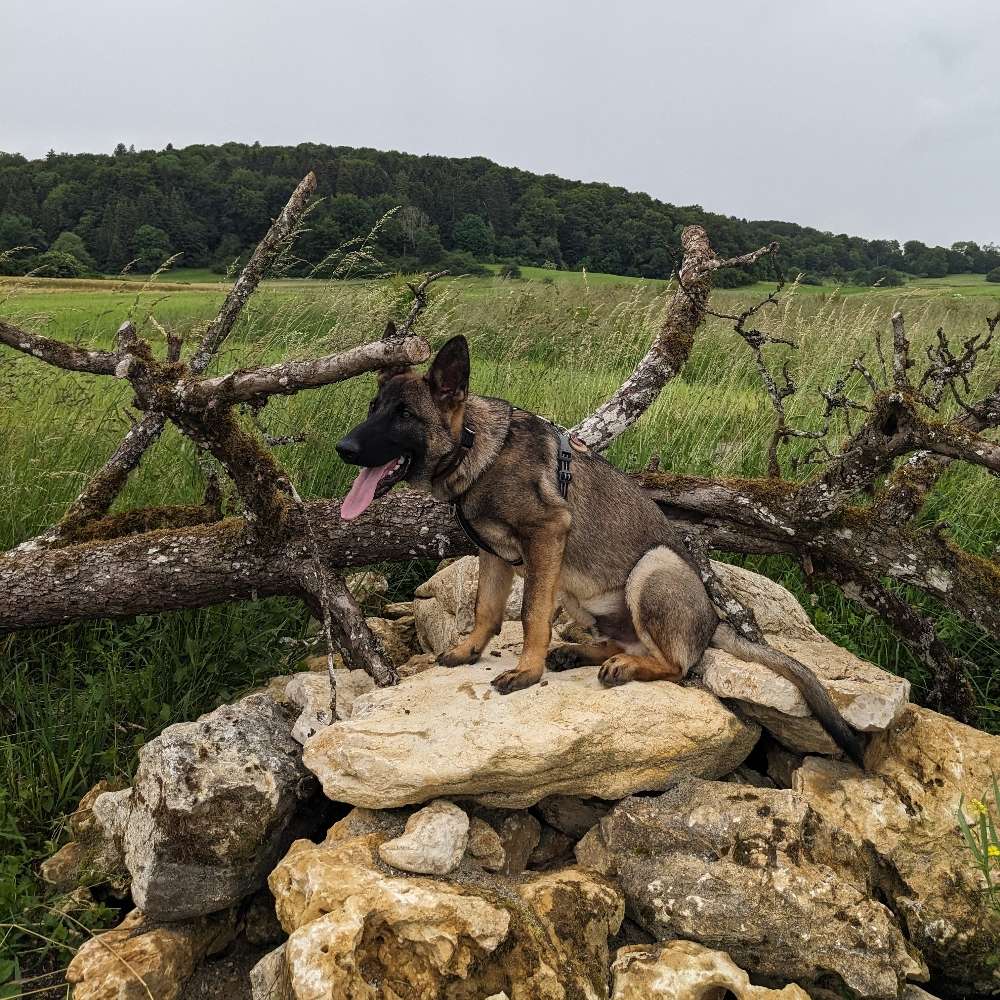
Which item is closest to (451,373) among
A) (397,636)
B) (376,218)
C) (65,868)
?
(397,636)

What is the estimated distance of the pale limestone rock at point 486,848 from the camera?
2.82 meters

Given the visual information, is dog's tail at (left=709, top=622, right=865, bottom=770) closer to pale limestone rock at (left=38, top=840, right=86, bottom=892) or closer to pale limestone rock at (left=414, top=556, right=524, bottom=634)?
pale limestone rock at (left=414, top=556, right=524, bottom=634)

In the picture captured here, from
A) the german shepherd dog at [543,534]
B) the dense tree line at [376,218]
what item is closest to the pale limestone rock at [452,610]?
the german shepherd dog at [543,534]

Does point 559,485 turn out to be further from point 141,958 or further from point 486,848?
point 141,958

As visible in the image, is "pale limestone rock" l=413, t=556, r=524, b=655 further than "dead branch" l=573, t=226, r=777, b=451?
No

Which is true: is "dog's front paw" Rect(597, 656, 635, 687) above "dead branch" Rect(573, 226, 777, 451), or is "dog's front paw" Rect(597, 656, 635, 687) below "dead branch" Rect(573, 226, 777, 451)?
below

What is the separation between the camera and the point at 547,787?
2.95m

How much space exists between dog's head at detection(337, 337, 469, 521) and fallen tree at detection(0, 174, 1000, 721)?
0.39 meters

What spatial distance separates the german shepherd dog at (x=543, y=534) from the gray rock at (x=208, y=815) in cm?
91

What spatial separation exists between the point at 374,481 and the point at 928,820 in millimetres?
2485

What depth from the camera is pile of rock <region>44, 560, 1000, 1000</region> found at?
7.84ft

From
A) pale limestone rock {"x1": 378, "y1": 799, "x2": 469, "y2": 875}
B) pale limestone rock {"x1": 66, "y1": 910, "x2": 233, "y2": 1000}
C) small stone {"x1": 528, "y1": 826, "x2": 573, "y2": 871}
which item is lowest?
pale limestone rock {"x1": 66, "y1": 910, "x2": 233, "y2": 1000}

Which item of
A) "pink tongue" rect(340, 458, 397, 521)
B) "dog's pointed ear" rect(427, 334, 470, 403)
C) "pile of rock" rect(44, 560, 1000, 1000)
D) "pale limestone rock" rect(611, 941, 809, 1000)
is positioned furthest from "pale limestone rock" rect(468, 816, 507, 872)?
"dog's pointed ear" rect(427, 334, 470, 403)

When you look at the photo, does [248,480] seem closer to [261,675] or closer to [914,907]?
[261,675]
